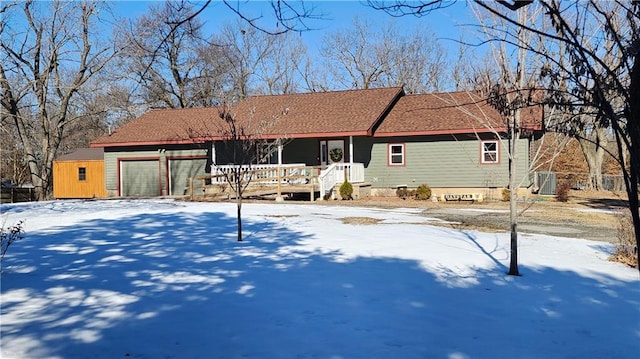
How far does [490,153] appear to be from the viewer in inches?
774

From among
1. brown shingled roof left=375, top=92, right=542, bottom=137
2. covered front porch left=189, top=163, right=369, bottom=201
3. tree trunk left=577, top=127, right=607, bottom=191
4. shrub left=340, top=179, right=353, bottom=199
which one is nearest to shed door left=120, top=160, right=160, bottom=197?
covered front porch left=189, top=163, right=369, bottom=201

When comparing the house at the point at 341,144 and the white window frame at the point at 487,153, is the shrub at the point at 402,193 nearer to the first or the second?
the house at the point at 341,144

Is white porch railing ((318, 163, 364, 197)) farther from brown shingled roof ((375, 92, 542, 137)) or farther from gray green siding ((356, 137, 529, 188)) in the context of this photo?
brown shingled roof ((375, 92, 542, 137))

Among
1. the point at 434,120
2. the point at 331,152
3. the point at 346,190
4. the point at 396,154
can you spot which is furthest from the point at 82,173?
the point at 434,120

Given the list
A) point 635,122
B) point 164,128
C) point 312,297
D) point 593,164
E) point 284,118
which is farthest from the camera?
point 593,164

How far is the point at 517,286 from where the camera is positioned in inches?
245

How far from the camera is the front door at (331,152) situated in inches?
861

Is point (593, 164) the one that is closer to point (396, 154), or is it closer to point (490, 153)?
point (490, 153)

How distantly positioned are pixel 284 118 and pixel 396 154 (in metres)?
5.12

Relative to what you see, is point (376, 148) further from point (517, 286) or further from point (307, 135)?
point (517, 286)

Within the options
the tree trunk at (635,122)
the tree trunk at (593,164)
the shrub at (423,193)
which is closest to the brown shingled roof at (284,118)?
the shrub at (423,193)

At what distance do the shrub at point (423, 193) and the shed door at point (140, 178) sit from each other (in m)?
12.1

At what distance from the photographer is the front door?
21.9 meters

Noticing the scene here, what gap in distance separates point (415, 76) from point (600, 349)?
36.2 metres
